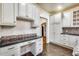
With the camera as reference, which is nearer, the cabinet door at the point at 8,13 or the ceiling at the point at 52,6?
the cabinet door at the point at 8,13

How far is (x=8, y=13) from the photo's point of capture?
1588 mm

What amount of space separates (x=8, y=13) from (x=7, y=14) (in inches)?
1.2

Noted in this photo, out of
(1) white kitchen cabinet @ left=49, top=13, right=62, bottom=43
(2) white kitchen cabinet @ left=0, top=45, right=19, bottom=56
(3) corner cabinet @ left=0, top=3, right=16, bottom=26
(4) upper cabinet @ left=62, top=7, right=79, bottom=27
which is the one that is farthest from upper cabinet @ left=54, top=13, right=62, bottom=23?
(2) white kitchen cabinet @ left=0, top=45, right=19, bottom=56

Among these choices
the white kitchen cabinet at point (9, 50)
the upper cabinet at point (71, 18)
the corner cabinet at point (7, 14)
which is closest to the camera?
the white kitchen cabinet at point (9, 50)

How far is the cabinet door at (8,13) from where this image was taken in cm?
152

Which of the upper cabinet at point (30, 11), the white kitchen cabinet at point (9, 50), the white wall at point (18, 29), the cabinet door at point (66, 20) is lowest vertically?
the white kitchen cabinet at point (9, 50)

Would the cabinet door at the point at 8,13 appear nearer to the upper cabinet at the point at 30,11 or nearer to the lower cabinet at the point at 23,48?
the upper cabinet at the point at 30,11

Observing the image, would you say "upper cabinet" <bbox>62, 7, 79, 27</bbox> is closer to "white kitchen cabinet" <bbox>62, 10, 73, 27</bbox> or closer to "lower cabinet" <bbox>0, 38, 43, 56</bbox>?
"white kitchen cabinet" <bbox>62, 10, 73, 27</bbox>

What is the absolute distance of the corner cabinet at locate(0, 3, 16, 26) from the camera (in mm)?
1491

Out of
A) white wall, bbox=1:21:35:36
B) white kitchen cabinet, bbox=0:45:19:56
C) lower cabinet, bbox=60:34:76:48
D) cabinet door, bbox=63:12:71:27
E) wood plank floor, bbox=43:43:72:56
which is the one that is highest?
cabinet door, bbox=63:12:71:27

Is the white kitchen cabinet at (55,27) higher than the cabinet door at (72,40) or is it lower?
higher

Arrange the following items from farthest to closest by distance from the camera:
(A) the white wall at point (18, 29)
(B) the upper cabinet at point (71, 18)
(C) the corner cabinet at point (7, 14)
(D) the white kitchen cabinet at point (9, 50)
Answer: (B) the upper cabinet at point (71, 18), (A) the white wall at point (18, 29), (C) the corner cabinet at point (7, 14), (D) the white kitchen cabinet at point (9, 50)

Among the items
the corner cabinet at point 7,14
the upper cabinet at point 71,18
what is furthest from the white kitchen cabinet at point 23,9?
the upper cabinet at point 71,18

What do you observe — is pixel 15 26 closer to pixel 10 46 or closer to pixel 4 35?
pixel 4 35
